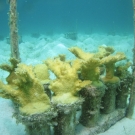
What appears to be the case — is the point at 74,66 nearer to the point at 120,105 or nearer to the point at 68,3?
the point at 120,105

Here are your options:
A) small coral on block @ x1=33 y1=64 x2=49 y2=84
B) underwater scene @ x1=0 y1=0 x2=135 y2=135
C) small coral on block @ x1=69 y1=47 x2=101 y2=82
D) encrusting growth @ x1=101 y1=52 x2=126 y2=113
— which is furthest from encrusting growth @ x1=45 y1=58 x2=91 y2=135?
encrusting growth @ x1=101 y1=52 x2=126 y2=113

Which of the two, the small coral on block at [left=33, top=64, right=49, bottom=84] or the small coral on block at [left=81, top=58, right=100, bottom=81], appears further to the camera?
the small coral on block at [left=33, top=64, right=49, bottom=84]

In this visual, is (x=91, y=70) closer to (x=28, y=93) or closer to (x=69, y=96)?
(x=69, y=96)

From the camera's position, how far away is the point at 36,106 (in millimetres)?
3309

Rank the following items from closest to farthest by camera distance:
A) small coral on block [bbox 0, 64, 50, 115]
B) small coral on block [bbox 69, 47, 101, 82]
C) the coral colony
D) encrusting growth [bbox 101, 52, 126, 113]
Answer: the coral colony, small coral on block [bbox 0, 64, 50, 115], small coral on block [bbox 69, 47, 101, 82], encrusting growth [bbox 101, 52, 126, 113]

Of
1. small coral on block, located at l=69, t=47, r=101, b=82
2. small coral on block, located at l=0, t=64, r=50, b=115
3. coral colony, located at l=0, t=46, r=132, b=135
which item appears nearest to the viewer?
coral colony, located at l=0, t=46, r=132, b=135

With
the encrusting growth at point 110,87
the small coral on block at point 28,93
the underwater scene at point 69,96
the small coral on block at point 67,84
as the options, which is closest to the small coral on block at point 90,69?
the underwater scene at point 69,96

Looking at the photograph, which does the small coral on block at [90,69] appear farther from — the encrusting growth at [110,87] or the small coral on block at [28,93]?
the small coral on block at [28,93]

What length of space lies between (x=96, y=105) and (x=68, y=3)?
12112 cm

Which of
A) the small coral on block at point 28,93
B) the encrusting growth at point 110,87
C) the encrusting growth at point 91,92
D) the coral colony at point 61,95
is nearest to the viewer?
the coral colony at point 61,95

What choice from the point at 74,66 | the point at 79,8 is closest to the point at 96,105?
the point at 74,66

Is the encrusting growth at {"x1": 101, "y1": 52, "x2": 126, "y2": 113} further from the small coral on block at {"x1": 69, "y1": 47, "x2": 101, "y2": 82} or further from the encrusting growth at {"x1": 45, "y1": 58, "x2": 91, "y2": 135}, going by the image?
the encrusting growth at {"x1": 45, "y1": 58, "x2": 91, "y2": 135}

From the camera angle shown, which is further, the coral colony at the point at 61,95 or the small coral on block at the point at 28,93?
the small coral on block at the point at 28,93

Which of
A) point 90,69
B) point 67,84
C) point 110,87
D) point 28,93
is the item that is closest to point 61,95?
point 67,84
